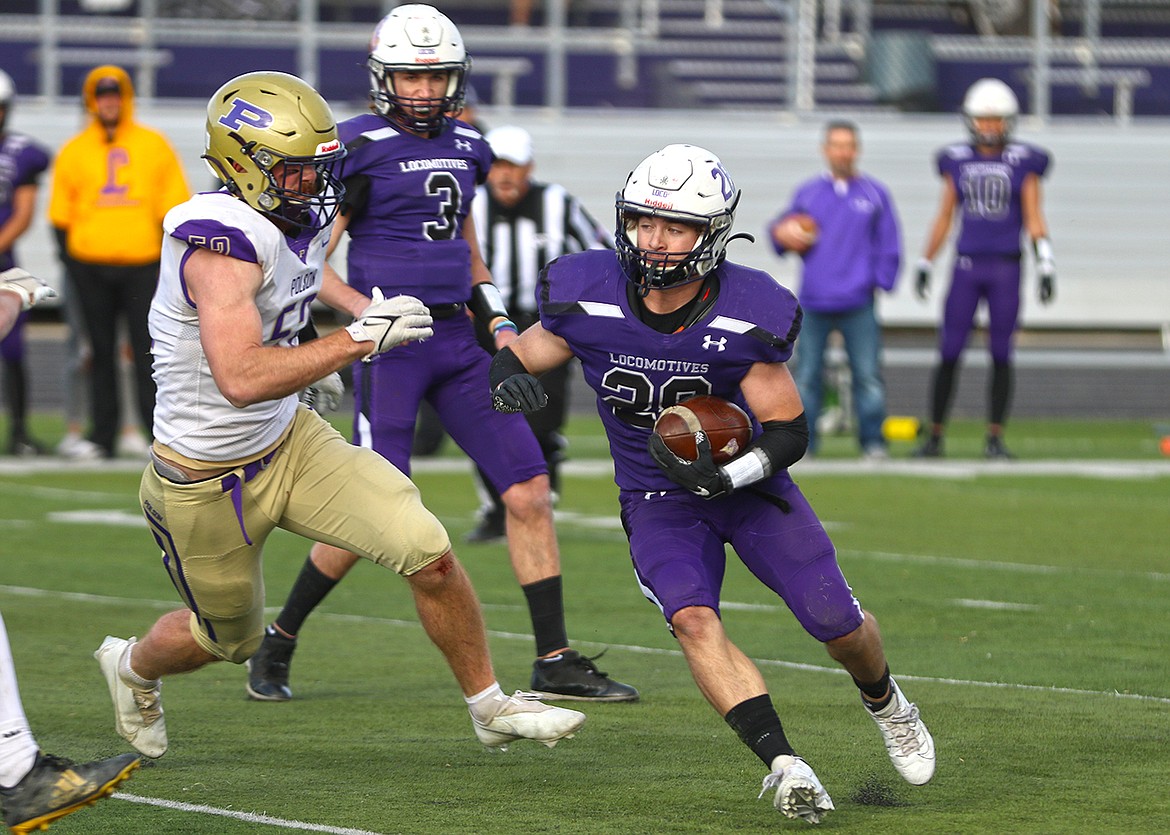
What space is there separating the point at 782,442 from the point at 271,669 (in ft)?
6.59

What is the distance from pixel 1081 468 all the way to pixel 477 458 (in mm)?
7256

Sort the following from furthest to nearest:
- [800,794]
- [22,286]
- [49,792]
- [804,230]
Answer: [804,230] → [22,286] → [800,794] → [49,792]

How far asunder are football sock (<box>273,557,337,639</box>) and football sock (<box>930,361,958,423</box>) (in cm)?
727

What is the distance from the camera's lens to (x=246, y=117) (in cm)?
458

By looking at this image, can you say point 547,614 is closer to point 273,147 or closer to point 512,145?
point 273,147

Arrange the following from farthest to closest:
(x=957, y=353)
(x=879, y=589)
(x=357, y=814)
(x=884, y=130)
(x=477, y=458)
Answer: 1. (x=884, y=130)
2. (x=957, y=353)
3. (x=879, y=589)
4. (x=477, y=458)
5. (x=357, y=814)

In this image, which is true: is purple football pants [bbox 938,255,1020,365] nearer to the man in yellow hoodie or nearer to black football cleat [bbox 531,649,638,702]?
the man in yellow hoodie

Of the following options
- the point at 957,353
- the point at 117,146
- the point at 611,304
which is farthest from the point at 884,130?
the point at 611,304

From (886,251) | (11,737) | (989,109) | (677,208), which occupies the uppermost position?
(989,109)

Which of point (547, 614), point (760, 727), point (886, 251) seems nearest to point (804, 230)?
point (886, 251)

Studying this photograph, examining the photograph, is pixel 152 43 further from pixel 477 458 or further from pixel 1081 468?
pixel 477 458

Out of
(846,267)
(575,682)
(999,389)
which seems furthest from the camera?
(999,389)

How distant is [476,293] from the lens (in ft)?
20.3

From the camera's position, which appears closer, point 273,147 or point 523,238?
point 273,147
